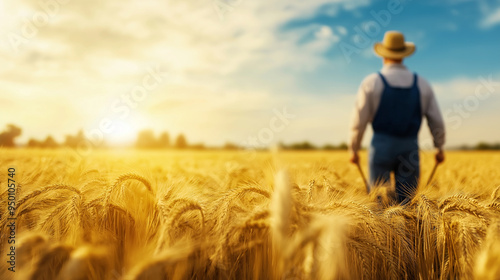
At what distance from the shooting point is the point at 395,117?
3760 millimetres

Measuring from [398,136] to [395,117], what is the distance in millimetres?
230

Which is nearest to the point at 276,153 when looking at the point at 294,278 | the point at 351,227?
the point at 294,278

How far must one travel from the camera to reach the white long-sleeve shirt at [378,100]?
3.78m

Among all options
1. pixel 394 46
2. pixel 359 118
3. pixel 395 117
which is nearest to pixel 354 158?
pixel 359 118

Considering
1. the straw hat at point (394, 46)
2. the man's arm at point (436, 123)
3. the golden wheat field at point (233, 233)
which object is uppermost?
the straw hat at point (394, 46)

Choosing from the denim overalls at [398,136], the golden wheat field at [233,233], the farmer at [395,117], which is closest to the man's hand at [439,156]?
the farmer at [395,117]

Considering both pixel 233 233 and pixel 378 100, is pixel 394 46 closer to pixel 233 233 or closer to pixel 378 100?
pixel 378 100

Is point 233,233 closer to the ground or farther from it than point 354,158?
closer to the ground

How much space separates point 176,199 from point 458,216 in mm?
1684

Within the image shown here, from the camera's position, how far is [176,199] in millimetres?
1632

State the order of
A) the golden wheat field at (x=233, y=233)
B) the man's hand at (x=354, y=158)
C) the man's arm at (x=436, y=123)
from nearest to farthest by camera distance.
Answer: the golden wheat field at (x=233, y=233), the man's arm at (x=436, y=123), the man's hand at (x=354, y=158)

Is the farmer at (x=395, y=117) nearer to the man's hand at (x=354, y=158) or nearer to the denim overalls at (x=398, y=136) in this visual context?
the denim overalls at (x=398, y=136)

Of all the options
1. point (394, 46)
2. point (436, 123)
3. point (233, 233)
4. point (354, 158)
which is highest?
point (394, 46)

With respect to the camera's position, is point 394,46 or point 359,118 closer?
point 359,118
